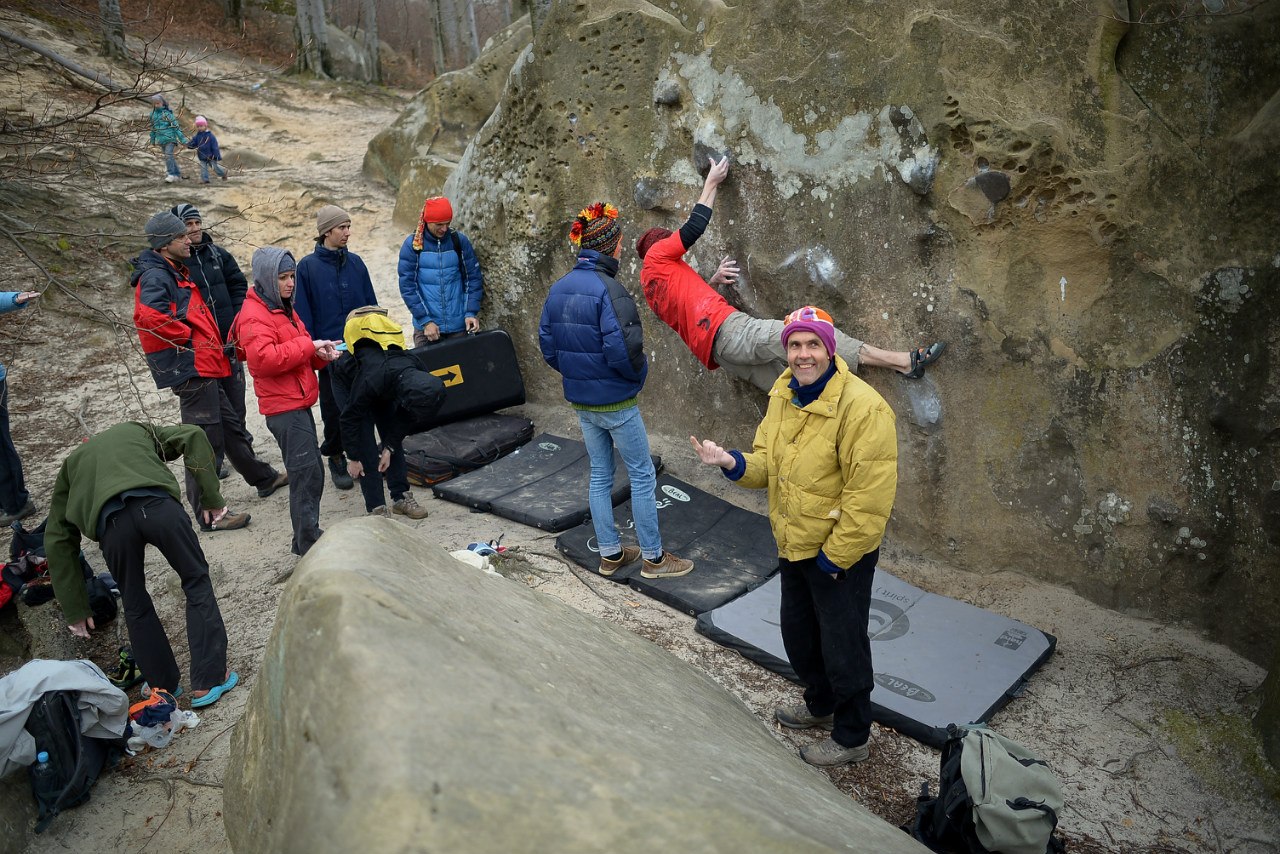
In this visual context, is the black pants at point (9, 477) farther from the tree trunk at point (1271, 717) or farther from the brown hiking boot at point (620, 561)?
the tree trunk at point (1271, 717)

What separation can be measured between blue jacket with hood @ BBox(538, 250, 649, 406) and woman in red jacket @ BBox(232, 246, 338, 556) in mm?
1677

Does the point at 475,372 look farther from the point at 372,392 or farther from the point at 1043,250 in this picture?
the point at 1043,250

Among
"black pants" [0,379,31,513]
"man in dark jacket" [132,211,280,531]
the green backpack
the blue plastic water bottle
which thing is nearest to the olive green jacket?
the blue plastic water bottle

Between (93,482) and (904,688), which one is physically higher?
(93,482)

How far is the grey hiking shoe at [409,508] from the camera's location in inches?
242

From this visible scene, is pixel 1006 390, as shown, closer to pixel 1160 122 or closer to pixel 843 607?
pixel 1160 122

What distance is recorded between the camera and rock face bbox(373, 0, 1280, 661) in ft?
13.9

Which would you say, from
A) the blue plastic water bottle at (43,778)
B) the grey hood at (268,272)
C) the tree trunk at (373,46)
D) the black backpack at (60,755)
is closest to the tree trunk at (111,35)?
the tree trunk at (373,46)

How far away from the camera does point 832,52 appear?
17.2ft

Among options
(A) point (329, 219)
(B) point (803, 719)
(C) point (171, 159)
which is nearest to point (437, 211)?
(A) point (329, 219)

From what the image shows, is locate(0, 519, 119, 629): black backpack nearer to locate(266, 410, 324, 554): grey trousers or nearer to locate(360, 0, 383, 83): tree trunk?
locate(266, 410, 324, 554): grey trousers

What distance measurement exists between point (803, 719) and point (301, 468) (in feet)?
10.7

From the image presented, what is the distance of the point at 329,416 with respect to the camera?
6660mm

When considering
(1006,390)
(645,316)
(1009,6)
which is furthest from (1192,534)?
(645,316)
